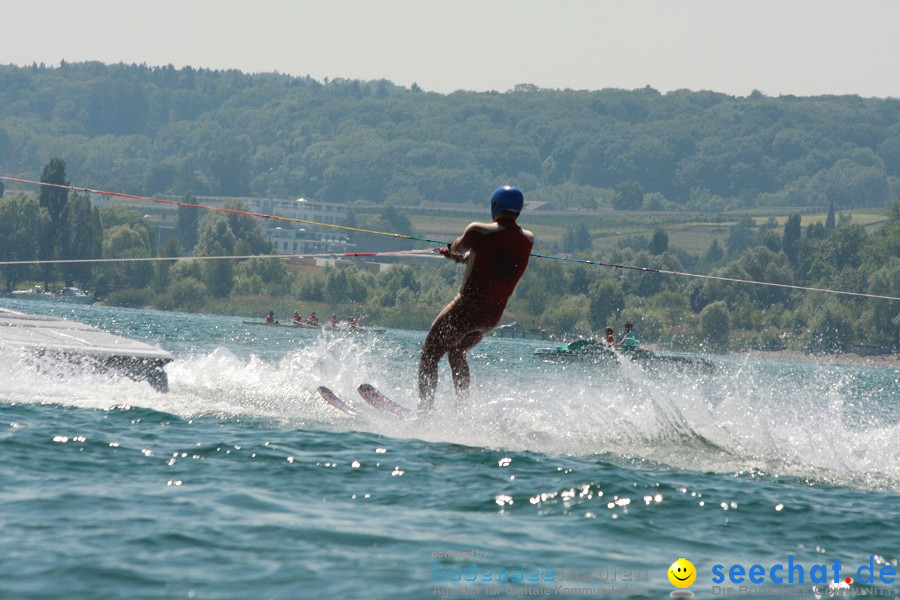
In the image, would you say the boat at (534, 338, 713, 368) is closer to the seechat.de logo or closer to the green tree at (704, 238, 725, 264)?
the seechat.de logo

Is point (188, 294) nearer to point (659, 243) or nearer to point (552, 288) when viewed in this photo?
point (552, 288)

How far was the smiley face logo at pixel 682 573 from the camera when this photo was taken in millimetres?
6793

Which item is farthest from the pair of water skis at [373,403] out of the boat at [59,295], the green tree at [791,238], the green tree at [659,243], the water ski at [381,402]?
the green tree at [659,243]

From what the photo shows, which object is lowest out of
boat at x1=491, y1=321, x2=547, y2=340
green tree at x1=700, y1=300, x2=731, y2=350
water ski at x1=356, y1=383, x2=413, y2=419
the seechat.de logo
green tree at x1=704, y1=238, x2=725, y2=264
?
boat at x1=491, y1=321, x2=547, y2=340

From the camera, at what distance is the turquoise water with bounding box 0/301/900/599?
22.0 feet

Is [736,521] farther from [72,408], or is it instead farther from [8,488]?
[72,408]

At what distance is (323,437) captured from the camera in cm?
1089

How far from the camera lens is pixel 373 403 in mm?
12492

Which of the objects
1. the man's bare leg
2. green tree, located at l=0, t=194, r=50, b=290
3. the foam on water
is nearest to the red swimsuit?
the man's bare leg

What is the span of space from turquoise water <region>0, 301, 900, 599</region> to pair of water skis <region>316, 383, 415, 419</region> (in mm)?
142

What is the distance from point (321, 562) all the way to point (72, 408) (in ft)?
20.1

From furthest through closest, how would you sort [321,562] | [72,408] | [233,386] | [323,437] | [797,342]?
[797,342]
[233,386]
[72,408]
[323,437]
[321,562]

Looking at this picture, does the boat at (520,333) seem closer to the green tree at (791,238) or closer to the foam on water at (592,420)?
the green tree at (791,238)

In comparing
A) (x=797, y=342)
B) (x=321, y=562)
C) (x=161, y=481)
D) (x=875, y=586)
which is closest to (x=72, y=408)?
(x=161, y=481)
